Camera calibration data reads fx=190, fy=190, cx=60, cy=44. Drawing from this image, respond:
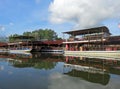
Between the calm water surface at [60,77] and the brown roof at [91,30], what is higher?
the brown roof at [91,30]

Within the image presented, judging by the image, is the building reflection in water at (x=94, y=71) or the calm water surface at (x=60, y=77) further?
the building reflection in water at (x=94, y=71)

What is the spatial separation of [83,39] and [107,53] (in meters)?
8.56

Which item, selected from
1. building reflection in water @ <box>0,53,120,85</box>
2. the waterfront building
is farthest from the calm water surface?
the waterfront building

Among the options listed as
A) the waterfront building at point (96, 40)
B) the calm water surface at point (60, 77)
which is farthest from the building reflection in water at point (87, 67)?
the waterfront building at point (96, 40)

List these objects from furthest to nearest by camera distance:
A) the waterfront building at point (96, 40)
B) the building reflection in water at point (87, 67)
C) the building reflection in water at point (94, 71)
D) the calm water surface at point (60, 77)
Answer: the waterfront building at point (96, 40), the building reflection in water at point (87, 67), the building reflection in water at point (94, 71), the calm water surface at point (60, 77)

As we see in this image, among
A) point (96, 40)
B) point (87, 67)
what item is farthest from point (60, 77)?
point (96, 40)

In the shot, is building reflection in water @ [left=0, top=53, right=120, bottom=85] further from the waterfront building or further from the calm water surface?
the waterfront building

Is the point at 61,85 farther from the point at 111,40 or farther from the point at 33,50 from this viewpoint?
the point at 33,50

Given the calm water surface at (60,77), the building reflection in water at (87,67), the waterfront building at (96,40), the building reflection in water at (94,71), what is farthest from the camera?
the waterfront building at (96,40)

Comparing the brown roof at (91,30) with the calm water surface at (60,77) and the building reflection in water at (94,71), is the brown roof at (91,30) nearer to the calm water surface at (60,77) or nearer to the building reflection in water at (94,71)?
the building reflection in water at (94,71)

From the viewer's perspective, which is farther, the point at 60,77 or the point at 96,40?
the point at 96,40

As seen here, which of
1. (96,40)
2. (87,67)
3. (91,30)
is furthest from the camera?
(91,30)

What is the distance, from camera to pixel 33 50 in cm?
5047

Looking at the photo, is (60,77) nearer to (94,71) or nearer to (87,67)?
(94,71)
